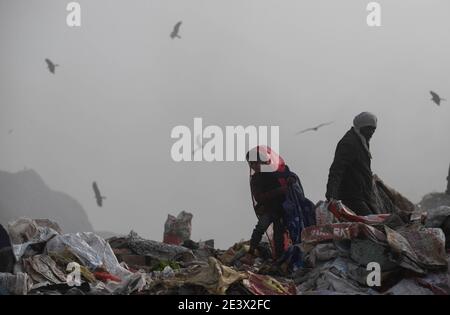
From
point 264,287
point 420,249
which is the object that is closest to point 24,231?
point 264,287

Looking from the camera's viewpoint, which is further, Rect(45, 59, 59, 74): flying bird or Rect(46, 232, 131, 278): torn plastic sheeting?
Rect(45, 59, 59, 74): flying bird

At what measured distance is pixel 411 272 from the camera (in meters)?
4.98

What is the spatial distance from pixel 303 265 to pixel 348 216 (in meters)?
0.61

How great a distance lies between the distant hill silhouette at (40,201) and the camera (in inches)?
4651

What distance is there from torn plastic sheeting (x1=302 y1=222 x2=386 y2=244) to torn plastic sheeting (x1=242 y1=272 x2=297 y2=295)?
674mm

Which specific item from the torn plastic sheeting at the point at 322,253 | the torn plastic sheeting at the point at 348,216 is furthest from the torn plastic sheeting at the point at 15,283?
the torn plastic sheeting at the point at 348,216

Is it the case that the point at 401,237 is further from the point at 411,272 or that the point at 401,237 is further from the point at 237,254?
the point at 237,254

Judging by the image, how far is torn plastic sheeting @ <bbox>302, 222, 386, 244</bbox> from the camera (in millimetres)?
5250

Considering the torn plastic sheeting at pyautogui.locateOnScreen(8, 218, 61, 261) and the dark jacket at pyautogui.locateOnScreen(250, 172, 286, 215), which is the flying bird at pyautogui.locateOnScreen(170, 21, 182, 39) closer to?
the torn plastic sheeting at pyautogui.locateOnScreen(8, 218, 61, 261)

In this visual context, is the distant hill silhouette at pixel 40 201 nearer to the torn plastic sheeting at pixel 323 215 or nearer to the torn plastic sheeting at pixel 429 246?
the torn plastic sheeting at pixel 323 215

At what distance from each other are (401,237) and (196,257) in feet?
10.00

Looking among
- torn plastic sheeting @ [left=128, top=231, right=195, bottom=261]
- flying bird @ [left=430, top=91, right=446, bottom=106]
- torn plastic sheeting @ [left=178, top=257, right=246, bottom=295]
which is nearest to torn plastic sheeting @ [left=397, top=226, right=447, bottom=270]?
torn plastic sheeting @ [left=178, top=257, right=246, bottom=295]

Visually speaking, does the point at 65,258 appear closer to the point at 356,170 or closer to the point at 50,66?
the point at 356,170
